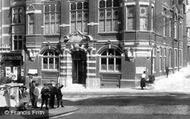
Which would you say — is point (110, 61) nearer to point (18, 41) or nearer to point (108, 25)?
point (108, 25)

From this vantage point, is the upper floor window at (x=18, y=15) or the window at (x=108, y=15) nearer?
the window at (x=108, y=15)

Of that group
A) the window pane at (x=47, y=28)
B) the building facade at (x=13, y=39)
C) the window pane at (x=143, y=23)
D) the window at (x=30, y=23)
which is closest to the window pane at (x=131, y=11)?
the window pane at (x=143, y=23)

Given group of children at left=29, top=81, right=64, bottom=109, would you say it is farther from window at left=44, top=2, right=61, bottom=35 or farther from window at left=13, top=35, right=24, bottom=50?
window at left=13, top=35, right=24, bottom=50

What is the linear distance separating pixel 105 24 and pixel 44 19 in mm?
7409

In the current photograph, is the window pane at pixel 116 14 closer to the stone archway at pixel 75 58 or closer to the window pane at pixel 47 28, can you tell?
the stone archway at pixel 75 58

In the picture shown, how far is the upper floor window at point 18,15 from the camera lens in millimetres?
40781

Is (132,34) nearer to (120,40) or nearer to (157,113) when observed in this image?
(120,40)

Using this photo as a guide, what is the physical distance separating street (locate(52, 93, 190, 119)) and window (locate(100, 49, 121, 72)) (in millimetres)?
10616

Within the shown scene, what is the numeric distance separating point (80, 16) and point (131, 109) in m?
18.5

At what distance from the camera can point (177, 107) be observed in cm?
2039

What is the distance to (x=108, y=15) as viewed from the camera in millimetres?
35188

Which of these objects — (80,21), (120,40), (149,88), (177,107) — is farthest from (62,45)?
(177,107)

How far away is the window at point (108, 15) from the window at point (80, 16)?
1.75 meters

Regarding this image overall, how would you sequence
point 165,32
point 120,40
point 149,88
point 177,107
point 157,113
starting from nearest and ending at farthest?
1. point 157,113
2. point 177,107
3. point 149,88
4. point 120,40
5. point 165,32
